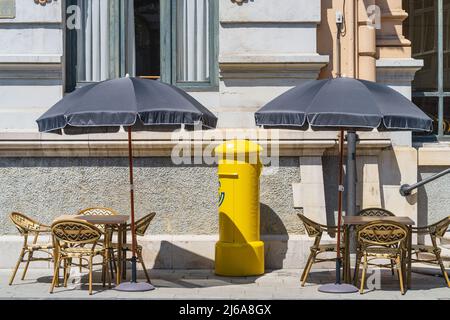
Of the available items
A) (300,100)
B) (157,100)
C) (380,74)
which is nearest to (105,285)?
(157,100)

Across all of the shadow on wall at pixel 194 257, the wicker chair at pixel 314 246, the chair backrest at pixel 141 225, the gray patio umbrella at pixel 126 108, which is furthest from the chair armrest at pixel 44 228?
the wicker chair at pixel 314 246

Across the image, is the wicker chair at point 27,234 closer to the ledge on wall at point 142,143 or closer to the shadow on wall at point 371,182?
the ledge on wall at point 142,143

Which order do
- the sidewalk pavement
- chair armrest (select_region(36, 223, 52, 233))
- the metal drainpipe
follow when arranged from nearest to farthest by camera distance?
the sidewalk pavement
chair armrest (select_region(36, 223, 52, 233))
the metal drainpipe

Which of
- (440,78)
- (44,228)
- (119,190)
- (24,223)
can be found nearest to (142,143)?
(119,190)

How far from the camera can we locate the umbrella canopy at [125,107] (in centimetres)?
1112

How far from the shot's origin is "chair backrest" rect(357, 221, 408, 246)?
1185 cm

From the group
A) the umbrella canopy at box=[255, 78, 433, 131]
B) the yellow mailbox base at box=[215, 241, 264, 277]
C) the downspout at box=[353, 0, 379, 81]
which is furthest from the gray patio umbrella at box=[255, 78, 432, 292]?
the downspout at box=[353, 0, 379, 81]

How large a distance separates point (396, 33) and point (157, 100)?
16.3 feet

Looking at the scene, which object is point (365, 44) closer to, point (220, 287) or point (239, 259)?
point (239, 259)

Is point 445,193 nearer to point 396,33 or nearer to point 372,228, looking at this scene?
point 396,33

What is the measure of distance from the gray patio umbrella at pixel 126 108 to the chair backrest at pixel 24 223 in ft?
4.75

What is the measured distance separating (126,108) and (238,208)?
8.59ft

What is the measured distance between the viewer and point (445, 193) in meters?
14.9

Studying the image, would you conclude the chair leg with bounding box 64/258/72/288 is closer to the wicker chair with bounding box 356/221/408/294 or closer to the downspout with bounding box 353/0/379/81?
the wicker chair with bounding box 356/221/408/294
